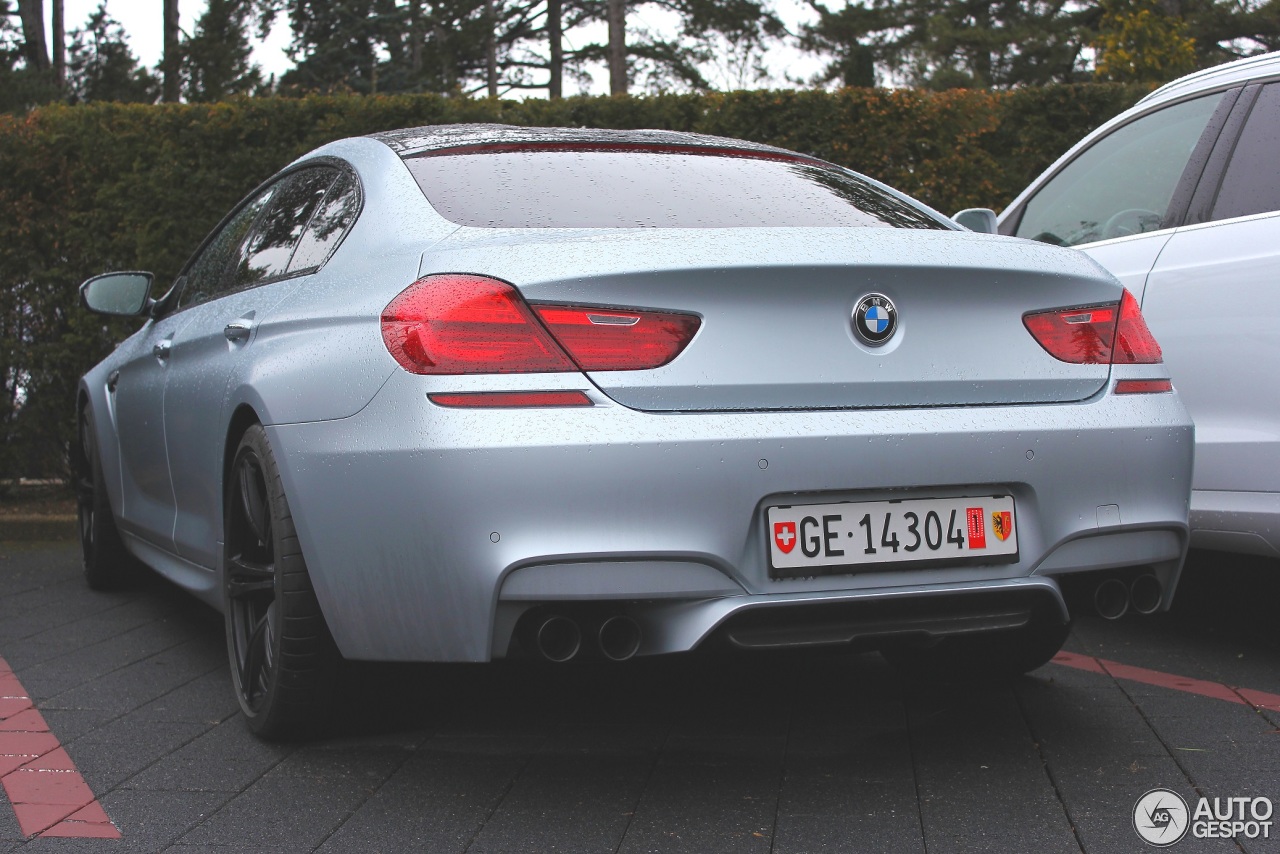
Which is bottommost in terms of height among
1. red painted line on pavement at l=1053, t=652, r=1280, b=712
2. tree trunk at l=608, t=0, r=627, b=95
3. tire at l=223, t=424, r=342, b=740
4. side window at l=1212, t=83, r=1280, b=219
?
red painted line on pavement at l=1053, t=652, r=1280, b=712

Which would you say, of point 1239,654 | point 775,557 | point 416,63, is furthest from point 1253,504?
point 416,63

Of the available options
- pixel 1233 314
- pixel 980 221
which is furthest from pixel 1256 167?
pixel 980 221

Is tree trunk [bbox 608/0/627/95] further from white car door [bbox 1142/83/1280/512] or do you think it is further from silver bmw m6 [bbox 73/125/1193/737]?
silver bmw m6 [bbox 73/125/1193/737]

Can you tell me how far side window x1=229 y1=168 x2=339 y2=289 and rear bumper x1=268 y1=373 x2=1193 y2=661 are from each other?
1.10 metres

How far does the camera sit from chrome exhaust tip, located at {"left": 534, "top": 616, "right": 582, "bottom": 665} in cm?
278

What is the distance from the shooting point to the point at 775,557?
2.78 metres

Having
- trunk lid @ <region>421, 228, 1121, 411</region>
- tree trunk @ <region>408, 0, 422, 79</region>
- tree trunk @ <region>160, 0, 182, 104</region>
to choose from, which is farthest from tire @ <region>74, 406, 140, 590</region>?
tree trunk @ <region>408, 0, 422, 79</region>

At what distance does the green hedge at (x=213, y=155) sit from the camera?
26.9 ft

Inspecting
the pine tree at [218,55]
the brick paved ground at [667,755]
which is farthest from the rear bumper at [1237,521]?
the pine tree at [218,55]

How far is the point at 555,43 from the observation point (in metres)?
33.8

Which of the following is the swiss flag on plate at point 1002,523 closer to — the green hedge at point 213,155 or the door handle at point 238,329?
the door handle at point 238,329

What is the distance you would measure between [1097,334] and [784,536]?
35.5 inches

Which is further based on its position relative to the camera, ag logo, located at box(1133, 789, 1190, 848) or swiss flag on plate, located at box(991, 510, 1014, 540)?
swiss flag on plate, located at box(991, 510, 1014, 540)

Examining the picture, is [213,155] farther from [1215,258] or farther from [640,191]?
[1215,258]
